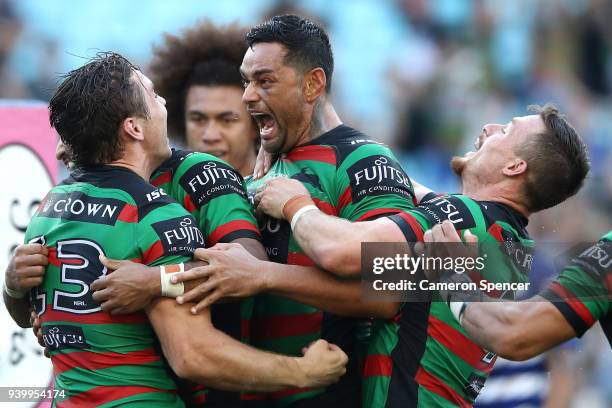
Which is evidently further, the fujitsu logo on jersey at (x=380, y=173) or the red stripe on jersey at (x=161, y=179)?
the red stripe on jersey at (x=161, y=179)

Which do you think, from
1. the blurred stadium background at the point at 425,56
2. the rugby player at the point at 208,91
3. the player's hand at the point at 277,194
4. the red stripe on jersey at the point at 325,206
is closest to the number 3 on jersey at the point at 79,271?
the player's hand at the point at 277,194

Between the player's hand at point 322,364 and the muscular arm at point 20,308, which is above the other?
the muscular arm at point 20,308

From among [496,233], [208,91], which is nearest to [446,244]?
[496,233]

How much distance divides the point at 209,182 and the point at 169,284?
2.25ft

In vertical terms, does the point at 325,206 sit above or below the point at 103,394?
above

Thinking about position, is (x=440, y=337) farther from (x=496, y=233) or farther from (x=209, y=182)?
(x=209, y=182)

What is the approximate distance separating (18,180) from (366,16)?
279 inches

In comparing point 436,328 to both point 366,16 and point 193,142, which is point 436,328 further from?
point 366,16

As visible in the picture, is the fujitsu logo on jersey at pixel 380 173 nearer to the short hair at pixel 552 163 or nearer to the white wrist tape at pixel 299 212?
the white wrist tape at pixel 299 212

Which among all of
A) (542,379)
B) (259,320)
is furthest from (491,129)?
(542,379)

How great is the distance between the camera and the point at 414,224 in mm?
4191

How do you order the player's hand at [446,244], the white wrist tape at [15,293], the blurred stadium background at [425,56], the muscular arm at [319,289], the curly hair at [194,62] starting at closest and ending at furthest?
the player's hand at [446,244], the muscular arm at [319,289], the white wrist tape at [15,293], the curly hair at [194,62], the blurred stadium background at [425,56]

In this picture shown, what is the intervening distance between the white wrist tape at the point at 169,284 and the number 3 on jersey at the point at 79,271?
24 cm

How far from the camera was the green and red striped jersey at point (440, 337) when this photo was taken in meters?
4.27
